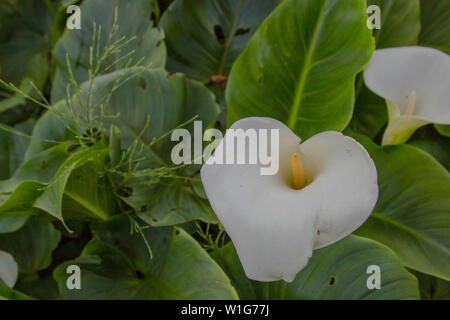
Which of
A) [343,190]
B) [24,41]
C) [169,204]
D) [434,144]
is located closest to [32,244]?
[169,204]

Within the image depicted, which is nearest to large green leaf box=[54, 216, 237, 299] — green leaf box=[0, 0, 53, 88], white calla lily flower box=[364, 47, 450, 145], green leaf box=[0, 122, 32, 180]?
green leaf box=[0, 122, 32, 180]

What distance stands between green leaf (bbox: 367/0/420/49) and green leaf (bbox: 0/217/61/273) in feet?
1.95

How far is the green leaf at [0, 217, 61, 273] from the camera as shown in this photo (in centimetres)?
70

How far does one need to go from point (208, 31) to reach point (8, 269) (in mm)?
486

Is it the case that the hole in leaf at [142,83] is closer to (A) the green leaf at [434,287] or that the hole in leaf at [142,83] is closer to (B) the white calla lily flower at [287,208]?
(B) the white calla lily flower at [287,208]

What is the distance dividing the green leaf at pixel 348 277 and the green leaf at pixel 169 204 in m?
0.07

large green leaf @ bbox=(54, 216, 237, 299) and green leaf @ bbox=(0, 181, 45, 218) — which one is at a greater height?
green leaf @ bbox=(0, 181, 45, 218)

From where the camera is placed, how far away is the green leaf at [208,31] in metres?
0.70

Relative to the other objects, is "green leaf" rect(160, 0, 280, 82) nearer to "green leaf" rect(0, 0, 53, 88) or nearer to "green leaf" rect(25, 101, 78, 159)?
"green leaf" rect(25, 101, 78, 159)

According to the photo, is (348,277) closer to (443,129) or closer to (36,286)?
(443,129)

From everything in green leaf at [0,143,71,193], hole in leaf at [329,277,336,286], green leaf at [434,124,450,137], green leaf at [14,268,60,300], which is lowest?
green leaf at [14,268,60,300]

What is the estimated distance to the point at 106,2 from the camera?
0.68m

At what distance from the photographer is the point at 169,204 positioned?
0.59 m

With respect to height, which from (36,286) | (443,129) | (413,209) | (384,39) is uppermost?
(384,39)
